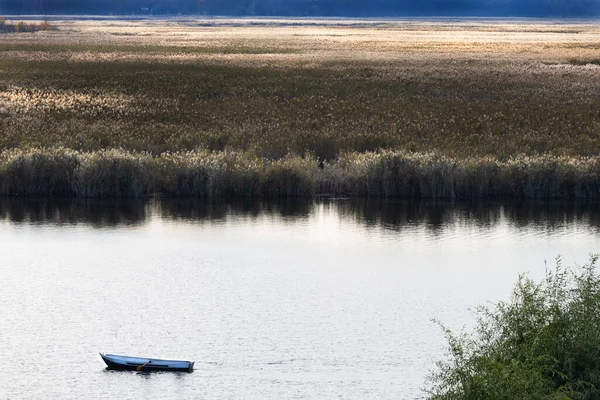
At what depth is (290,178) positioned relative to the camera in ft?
118

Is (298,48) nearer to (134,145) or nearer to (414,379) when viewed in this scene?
(134,145)

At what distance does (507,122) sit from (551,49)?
2917 inches

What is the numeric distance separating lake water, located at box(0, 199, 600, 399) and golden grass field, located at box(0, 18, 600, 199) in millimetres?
1355

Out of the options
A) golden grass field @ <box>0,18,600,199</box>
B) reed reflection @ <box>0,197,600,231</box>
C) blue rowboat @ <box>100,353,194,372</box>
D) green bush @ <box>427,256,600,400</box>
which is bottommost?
reed reflection @ <box>0,197,600,231</box>

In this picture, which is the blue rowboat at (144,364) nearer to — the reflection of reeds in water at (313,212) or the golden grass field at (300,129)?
the reflection of reeds in water at (313,212)

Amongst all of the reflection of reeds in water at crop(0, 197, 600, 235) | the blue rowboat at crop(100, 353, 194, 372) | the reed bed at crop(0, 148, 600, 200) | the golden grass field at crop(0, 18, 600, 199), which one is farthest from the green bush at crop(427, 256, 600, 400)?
the golden grass field at crop(0, 18, 600, 199)

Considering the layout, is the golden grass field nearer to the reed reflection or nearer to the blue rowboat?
the reed reflection

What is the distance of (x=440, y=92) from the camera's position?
61250 mm

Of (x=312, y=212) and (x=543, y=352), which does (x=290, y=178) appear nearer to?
(x=312, y=212)

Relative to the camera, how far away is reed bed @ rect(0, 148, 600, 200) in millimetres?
35625

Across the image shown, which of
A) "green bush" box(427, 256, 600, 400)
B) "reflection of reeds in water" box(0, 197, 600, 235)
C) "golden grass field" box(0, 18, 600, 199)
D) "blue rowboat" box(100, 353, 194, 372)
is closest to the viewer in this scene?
"green bush" box(427, 256, 600, 400)

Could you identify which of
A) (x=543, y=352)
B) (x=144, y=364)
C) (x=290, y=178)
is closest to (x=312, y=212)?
(x=290, y=178)

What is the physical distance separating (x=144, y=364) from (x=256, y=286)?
6.59 m

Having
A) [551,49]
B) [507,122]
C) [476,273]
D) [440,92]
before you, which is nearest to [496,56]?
[551,49]
